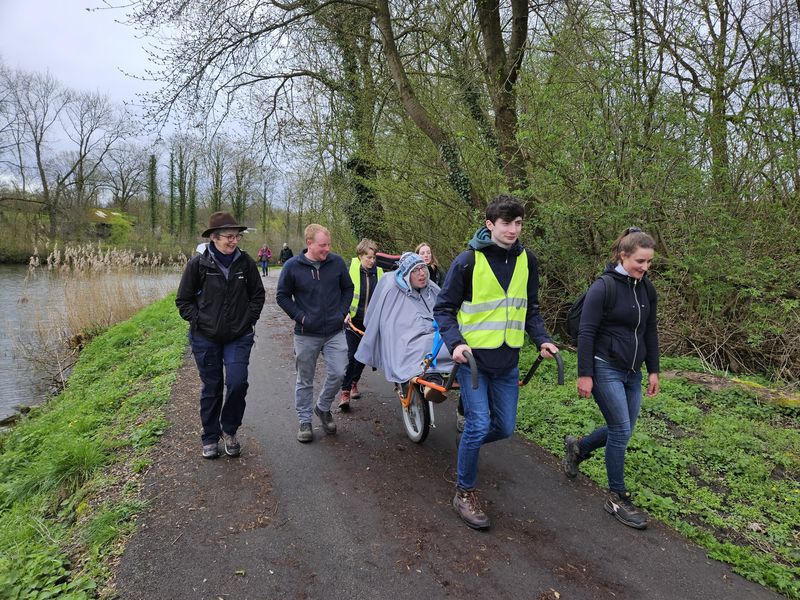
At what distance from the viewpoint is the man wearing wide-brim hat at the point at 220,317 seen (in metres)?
4.01

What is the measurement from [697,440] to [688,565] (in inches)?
74.5

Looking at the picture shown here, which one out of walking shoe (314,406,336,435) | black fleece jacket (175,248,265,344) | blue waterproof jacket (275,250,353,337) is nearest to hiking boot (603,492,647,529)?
walking shoe (314,406,336,435)

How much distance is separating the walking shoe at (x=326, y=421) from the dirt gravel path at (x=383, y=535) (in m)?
0.21

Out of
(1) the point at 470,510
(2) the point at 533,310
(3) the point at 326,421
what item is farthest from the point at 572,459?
(3) the point at 326,421

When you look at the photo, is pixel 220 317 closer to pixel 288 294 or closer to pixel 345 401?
pixel 288 294

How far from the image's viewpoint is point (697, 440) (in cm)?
441

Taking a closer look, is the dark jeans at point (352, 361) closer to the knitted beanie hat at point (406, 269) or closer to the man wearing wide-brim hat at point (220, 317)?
the knitted beanie hat at point (406, 269)

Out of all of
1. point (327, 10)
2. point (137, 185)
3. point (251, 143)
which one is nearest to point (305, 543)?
point (327, 10)

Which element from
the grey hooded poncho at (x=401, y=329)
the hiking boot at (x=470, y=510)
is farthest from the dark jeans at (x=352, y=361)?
the hiking boot at (x=470, y=510)

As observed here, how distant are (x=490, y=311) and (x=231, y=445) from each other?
2.68 meters

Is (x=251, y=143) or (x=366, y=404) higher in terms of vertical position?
(x=251, y=143)

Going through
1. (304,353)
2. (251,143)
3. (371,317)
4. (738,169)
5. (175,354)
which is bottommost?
(175,354)

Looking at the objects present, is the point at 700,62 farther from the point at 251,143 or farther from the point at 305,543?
the point at 251,143

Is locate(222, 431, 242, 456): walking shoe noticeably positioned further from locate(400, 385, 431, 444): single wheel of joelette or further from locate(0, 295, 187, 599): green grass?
locate(400, 385, 431, 444): single wheel of joelette
